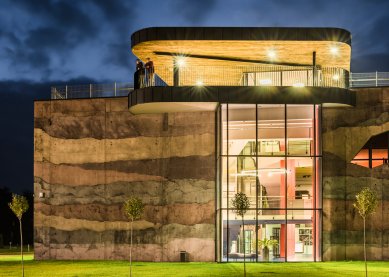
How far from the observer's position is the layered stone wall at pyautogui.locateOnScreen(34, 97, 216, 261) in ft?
120

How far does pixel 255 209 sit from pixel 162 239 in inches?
207

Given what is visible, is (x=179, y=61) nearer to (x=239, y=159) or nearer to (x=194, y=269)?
(x=239, y=159)

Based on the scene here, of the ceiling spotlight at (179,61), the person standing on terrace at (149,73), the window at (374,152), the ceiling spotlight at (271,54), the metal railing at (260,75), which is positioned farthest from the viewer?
the ceiling spotlight at (179,61)

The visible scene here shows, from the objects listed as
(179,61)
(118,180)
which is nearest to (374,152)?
(179,61)

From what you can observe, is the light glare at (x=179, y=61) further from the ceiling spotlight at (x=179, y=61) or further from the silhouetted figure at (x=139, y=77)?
the silhouetted figure at (x=139, y=77)

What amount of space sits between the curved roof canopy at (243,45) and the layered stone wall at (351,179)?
3151mm

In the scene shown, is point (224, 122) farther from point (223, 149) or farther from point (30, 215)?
point (30, 215)

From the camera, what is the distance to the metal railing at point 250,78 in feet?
122

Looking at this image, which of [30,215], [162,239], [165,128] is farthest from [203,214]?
[30,215]

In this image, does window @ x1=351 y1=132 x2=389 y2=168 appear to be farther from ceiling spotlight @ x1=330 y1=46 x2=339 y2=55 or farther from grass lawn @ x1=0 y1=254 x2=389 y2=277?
grass lawn @ x1=0 y1=254 x2=389 y2=277

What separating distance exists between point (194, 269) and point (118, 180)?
351 inches

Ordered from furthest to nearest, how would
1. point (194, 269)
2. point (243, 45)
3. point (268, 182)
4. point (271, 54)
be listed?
point (271, 54), point (243, 45), point (268, 182), point (194, 269)

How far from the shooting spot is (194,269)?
3114 cm

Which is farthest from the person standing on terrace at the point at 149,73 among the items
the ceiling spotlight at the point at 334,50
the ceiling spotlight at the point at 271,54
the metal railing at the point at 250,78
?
the ceiling spotlight at the point at 334,50
